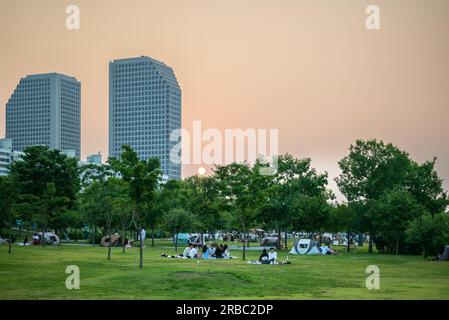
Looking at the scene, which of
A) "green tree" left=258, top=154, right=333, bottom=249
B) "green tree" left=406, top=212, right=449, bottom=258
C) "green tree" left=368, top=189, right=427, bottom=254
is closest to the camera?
"green tree" left=406, top=212, right=449, bottom=258

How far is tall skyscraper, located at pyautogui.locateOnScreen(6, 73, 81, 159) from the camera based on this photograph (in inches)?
6550

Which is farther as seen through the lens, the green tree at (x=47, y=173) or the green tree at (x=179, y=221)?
the green tree at (x=47, y=173)

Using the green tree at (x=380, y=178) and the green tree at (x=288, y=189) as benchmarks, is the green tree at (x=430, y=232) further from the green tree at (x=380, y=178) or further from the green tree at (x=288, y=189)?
the green tree at (x=288, y=189)

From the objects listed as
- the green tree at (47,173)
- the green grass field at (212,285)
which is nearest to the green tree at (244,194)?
the green grass field at (212,285)

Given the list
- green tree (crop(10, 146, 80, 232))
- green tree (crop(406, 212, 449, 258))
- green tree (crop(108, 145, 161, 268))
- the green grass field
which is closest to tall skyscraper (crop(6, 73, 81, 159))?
green tree (crop(10, 146, 80, 232))

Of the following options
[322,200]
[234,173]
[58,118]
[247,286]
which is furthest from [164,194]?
[58,118]

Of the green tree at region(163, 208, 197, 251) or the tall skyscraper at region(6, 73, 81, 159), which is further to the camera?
the tall skyscraper at region(6, 73, 81, 159)

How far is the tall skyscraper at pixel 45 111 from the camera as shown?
166375 mm

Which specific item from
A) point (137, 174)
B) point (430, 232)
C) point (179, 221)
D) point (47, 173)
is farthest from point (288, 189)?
point (137, 174)

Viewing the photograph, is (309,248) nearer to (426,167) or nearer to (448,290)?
(426,167)

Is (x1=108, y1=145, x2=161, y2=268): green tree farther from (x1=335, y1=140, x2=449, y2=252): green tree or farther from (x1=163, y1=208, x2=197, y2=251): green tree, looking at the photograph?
(x1=335, y1=140, x2=449, y2=252): green tree

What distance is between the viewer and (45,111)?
178m
